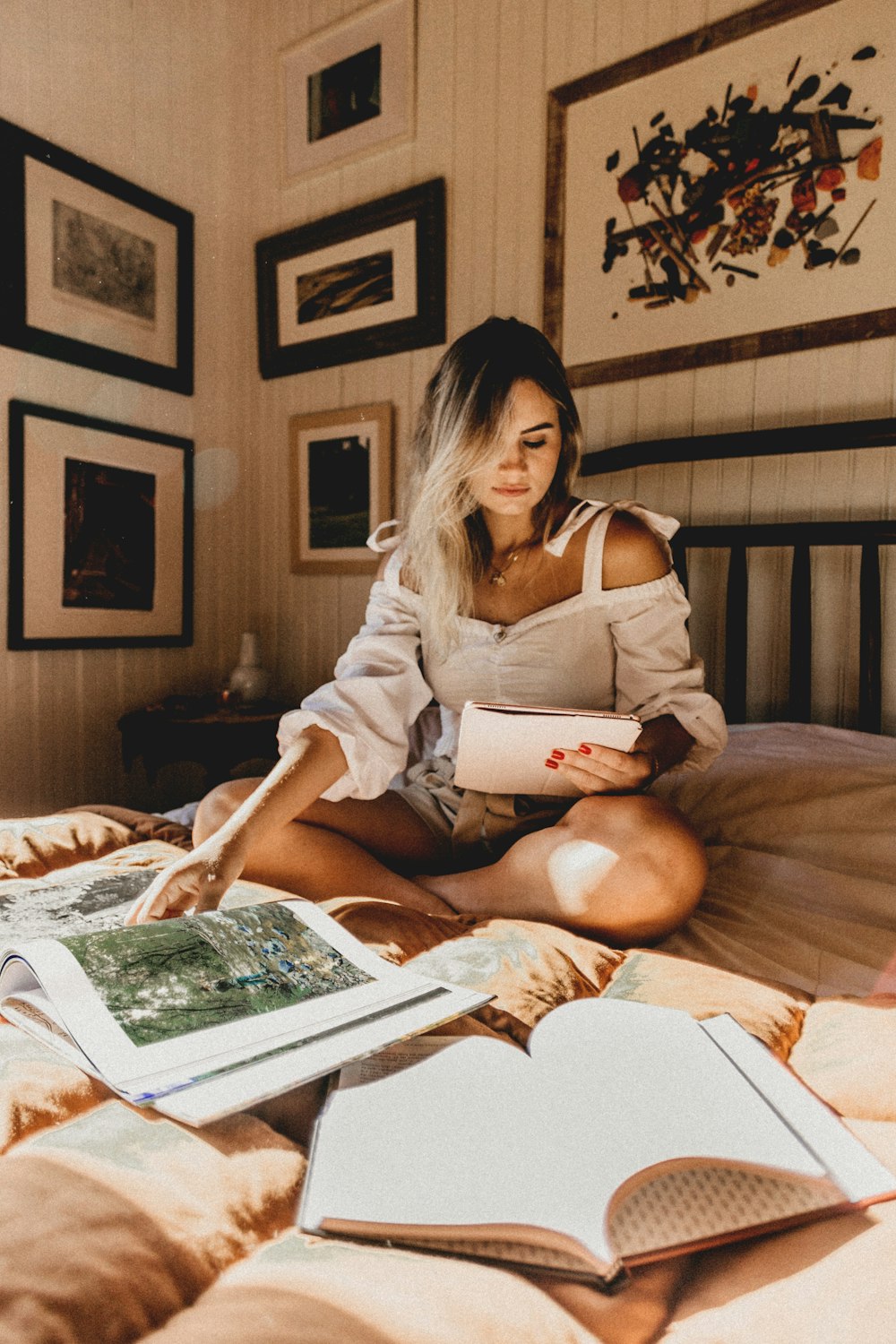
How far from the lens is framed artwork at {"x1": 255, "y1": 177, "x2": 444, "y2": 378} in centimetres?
196

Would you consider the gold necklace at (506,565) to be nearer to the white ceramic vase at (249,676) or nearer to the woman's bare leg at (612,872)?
the woman's bare leg at (612,872)

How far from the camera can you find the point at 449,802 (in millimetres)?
1160

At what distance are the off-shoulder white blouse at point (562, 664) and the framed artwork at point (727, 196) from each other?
621 millimetres

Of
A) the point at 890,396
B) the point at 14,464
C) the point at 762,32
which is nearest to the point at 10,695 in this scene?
the point at 14,464

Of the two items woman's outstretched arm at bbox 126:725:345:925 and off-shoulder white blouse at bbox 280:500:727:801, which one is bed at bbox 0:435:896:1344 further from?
off-shoulder white blouse at bbox 280:500:727:801

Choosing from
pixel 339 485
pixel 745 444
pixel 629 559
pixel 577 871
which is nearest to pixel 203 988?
pixel 577 871

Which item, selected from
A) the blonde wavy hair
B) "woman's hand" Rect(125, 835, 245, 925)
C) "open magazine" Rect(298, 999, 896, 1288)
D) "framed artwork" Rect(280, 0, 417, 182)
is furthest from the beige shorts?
"framed artwork" Rect(280, 0, 417, 182)

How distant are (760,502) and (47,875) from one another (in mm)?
1308

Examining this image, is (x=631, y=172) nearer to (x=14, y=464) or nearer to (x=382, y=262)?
(x=382, y=262)

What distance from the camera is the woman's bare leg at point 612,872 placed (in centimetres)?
83

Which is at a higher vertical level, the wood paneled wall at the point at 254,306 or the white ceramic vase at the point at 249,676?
the wood paneled wall at the point at 254,306

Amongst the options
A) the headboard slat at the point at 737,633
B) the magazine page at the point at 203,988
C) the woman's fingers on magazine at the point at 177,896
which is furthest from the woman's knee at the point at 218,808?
the headboard slat at the point at 737,633

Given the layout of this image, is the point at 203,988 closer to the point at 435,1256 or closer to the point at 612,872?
the point at 435,1256

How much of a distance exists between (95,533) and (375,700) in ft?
3.88
